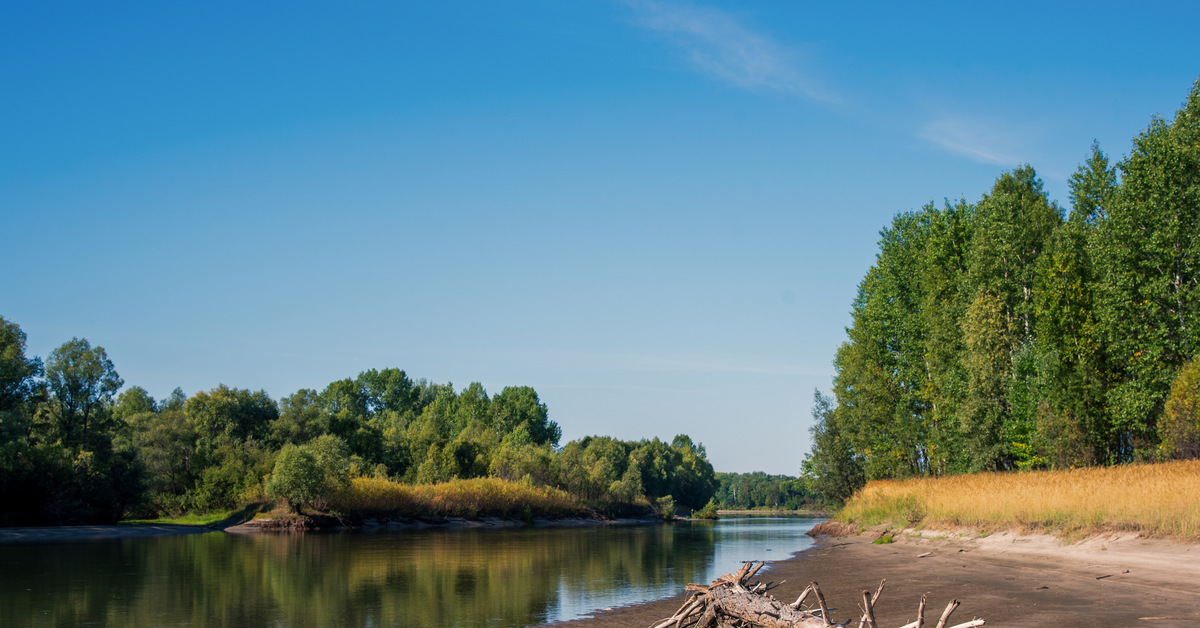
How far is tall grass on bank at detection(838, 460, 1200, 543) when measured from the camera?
21.3 meters

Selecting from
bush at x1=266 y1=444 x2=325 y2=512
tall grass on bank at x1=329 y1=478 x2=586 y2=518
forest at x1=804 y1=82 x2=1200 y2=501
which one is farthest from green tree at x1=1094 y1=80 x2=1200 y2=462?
tall grass on bank at x1=329 y1=478 x2=586 y2=518

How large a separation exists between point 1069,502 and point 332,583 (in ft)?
80.9

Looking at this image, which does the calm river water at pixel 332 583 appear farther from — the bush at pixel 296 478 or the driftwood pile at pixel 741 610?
the bush at pixel 296 478

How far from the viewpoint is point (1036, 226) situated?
142 ft

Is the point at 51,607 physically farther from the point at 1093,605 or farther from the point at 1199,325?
the point at 1199,325

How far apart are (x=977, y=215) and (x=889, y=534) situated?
2096cm

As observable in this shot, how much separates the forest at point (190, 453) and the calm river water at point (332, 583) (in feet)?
56.0

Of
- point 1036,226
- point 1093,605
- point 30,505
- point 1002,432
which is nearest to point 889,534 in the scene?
point 1002,432

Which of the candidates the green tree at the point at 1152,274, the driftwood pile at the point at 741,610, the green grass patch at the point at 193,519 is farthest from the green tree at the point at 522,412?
the driftwood pile at the point at 741,610

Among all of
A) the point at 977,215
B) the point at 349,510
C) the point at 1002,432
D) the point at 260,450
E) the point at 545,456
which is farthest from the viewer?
the point at 545,456

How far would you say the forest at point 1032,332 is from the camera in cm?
3275

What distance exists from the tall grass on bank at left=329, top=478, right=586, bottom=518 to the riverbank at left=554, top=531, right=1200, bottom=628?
50.3 meters

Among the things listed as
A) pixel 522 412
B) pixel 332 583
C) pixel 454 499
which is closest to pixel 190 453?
pixel 454 499

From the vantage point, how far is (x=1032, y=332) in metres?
42.9
